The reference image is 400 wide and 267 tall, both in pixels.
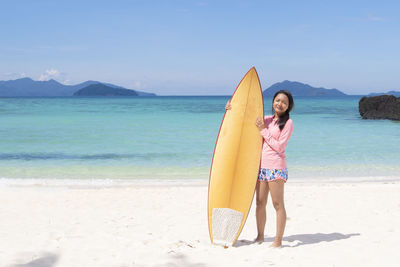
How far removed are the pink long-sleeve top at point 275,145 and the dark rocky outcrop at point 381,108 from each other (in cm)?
2785

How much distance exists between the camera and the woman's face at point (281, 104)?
3469 millimetres

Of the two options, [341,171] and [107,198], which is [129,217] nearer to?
[107,198]

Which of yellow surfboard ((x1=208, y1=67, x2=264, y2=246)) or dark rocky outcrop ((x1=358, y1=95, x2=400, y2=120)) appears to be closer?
yellow surfboard ((x1=208, y1=67, x2=264, y2=246))

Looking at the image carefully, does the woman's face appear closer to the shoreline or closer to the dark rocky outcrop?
the shoreline

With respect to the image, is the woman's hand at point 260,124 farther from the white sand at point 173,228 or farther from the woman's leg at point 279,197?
the white sand at point 173,228

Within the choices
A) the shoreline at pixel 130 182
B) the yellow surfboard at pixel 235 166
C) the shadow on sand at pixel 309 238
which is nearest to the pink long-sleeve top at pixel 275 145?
the yellow surfboard at pixel 235 166

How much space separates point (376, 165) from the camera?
10820 millimetres

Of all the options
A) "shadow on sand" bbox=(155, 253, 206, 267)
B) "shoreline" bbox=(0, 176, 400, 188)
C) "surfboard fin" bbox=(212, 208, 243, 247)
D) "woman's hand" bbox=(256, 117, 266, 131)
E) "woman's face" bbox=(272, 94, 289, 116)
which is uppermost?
"woman's face" bbox=(272, 94, 289, 116)

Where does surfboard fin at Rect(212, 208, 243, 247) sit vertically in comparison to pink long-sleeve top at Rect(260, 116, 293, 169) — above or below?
below

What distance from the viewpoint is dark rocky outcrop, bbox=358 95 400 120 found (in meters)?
28.4

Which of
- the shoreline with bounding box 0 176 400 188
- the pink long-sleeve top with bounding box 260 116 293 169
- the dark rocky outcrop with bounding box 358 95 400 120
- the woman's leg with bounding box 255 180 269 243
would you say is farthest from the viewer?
the dark rocky outcrop with bounding box 358 95 400 120

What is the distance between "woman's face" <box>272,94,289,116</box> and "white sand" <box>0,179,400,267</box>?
1.33 meters

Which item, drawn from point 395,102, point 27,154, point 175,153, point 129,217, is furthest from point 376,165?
point 395,102

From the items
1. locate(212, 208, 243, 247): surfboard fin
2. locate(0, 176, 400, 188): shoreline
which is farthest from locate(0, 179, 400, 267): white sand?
locate(0, 176, 400, 188): shoreline
